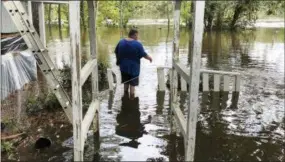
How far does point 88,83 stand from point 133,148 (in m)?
4.86

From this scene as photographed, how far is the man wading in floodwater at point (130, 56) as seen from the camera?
26.9 ft

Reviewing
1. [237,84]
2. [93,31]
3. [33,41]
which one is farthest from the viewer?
[237,84]

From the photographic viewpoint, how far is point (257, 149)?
6141mm

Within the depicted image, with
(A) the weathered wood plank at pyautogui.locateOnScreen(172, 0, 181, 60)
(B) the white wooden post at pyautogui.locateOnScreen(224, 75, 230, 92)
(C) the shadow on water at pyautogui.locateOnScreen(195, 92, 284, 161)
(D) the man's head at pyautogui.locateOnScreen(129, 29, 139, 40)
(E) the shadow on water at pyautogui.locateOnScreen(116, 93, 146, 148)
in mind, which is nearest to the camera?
(C) the shadow on water at pyautogui.locateOnScreen(195, 92, 284, 161)

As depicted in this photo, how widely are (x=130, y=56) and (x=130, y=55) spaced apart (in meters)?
0.03

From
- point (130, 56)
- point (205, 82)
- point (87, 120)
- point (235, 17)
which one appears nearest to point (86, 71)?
point (87, 120)

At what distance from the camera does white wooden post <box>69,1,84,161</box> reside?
387 cm

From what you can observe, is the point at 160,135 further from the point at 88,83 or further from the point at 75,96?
the point at 88,83

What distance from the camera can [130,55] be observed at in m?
8.35

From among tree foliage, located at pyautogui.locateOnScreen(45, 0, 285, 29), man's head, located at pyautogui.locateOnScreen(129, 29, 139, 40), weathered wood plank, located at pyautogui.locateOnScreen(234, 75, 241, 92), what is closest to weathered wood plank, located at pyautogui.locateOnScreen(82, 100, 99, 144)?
man's head, located at pyautogui.locateOnScreen(129, 29, 139, 40)

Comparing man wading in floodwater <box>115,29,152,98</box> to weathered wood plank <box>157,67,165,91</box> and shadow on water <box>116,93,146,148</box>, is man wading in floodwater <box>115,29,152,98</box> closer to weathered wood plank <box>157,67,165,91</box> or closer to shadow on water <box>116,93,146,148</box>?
shadow on water <box>116,93,146,148</box>

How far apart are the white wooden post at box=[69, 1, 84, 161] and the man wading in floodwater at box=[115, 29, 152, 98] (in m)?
4.13

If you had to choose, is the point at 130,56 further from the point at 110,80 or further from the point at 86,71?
the point at 86,71

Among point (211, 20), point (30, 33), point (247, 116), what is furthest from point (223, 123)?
point (211, 20)
